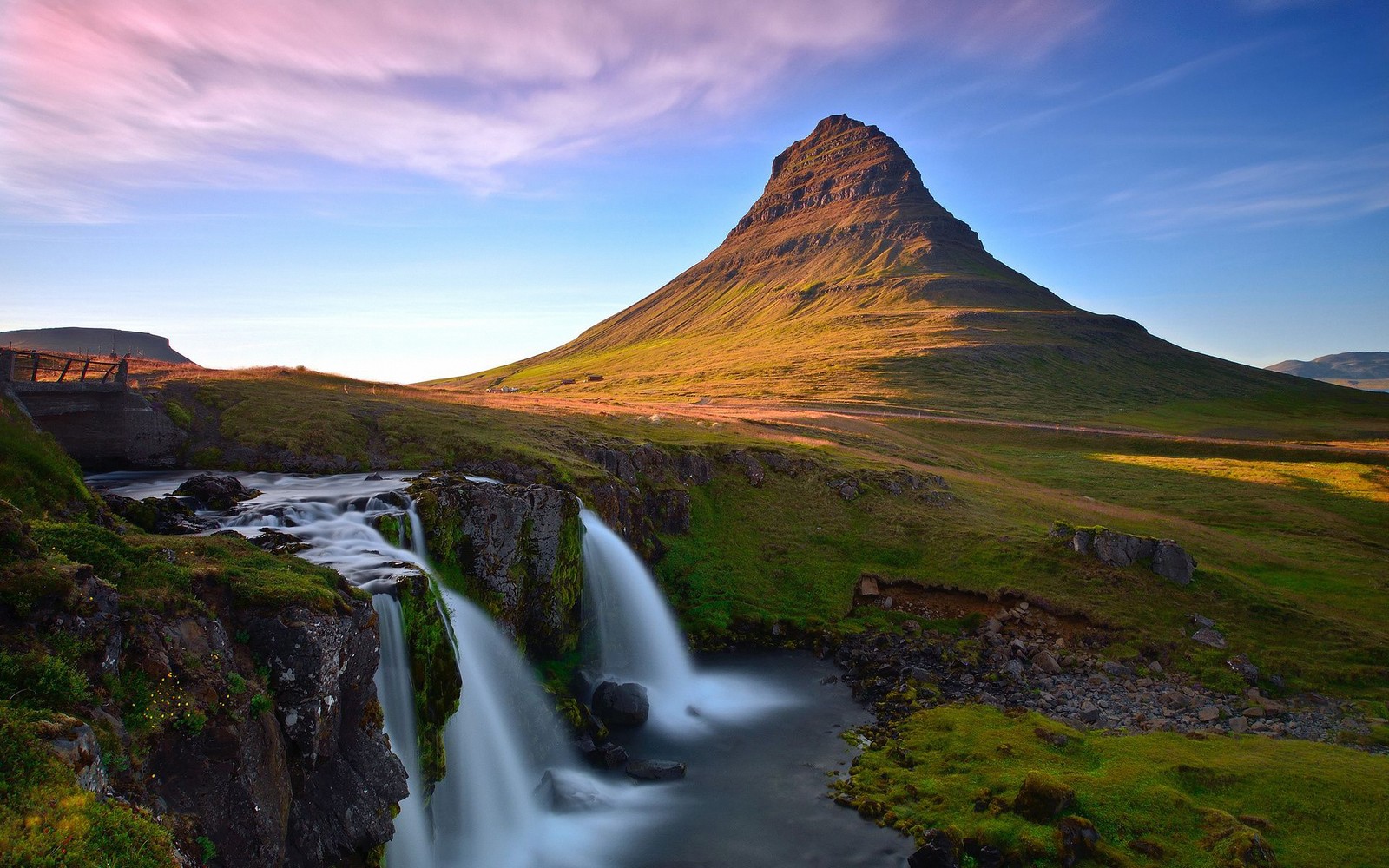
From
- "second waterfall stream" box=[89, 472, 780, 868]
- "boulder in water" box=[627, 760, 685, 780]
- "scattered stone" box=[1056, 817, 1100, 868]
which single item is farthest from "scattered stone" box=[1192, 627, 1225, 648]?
"boulder in water" box=[627, 760, 685, 780]

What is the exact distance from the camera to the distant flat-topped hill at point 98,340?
352 feet

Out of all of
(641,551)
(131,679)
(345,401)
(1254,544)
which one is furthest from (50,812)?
(1254,544)

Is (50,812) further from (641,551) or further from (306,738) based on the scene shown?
(641,551)

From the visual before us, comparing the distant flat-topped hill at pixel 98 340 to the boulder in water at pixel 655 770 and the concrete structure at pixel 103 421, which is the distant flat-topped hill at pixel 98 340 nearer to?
the concrete structure at pixel 103 421

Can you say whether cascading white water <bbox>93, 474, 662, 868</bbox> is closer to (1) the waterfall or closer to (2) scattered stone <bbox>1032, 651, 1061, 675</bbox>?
(1) the waterfall

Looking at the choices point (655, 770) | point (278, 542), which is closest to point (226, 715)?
point (278, 542)

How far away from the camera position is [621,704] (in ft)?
89.4

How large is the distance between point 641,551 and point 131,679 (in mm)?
27863

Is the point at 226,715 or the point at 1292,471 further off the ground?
the point at 1292,471

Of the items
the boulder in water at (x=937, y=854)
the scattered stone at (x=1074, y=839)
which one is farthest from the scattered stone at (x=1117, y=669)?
the boulder in water at (x=937, y=854)

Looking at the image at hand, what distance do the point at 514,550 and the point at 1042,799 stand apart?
64.2ft

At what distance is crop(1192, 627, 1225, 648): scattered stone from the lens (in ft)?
102

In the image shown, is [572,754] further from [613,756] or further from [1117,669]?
[1117,669]

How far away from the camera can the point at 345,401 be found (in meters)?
41.6
